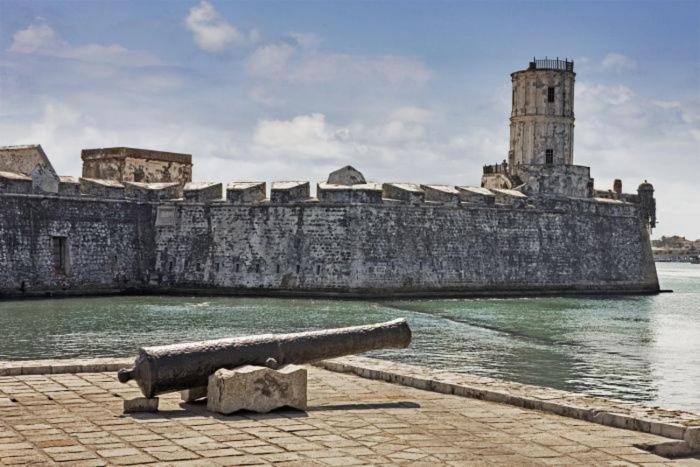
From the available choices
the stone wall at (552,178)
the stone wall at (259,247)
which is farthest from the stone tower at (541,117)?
the stone wall at (259,247)

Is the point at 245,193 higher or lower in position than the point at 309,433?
higher

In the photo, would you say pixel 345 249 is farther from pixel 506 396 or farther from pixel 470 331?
pixel 506 396

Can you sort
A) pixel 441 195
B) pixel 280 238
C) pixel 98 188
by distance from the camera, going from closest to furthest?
pixel 98 188 < pixel 280 238 < pixel 441 195

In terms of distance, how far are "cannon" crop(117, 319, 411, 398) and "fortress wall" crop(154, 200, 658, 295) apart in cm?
1829

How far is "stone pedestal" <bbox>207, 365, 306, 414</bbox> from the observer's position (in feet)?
18.7

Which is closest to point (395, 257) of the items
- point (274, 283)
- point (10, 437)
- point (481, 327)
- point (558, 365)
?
point (274, 283)

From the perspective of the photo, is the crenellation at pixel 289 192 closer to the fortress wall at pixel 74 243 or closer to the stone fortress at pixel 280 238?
the stone fortress at pixel 280 238

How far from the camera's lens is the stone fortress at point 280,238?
2380 cm

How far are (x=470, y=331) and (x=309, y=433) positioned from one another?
11823 mm

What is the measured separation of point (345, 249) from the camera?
25.1m

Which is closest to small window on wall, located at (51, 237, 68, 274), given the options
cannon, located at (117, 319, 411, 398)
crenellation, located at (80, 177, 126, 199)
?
crenellation, located at (80, 177, 126, 199)

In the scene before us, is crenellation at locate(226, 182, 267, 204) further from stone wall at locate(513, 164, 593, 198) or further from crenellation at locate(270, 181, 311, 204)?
stone wall at locate(513, 164, 593, 198)

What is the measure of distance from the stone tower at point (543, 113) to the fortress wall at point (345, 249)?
30.8ft

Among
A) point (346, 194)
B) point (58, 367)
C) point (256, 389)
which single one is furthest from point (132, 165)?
point (256, 389)
